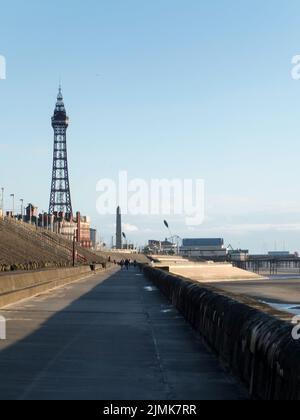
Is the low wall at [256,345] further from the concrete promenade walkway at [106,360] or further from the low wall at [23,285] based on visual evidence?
the low wall at [23,285]

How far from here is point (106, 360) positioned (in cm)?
1212

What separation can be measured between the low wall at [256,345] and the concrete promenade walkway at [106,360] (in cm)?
32

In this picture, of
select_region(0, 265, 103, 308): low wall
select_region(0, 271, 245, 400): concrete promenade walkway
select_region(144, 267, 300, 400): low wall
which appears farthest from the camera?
select_region(0, 265, 103, 308): low wall

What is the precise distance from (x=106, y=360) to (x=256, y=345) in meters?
4.11

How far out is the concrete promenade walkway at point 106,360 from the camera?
930 cm

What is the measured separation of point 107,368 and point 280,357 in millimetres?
4459

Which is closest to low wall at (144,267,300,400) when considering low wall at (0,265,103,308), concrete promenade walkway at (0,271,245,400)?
concrete promenade walkway at (0,271,245,400)

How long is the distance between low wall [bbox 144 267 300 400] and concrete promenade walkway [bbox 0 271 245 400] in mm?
318

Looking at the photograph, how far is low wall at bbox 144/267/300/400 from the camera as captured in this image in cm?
716

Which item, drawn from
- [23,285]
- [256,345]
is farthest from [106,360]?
[23,285]

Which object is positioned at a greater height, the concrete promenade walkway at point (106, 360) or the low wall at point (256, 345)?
the low wall at point (256, 345)

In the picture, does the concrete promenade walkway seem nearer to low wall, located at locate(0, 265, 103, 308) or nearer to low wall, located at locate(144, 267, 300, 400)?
low wall, located at locate(144, 267, 300, 400)

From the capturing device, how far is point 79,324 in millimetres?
18234

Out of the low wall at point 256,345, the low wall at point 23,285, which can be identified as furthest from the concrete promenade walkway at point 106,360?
the low wall at point 23,285
